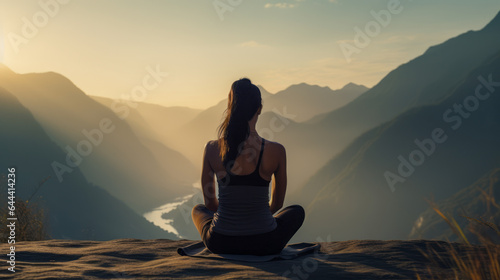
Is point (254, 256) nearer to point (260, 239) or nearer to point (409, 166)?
point (260, 239)

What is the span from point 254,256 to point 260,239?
0.23 m

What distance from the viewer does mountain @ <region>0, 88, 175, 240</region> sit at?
103688mm

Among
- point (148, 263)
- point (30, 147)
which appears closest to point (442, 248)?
point (148, 263)

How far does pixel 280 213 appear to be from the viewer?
5.14 m

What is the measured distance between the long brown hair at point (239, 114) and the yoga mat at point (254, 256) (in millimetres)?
1020

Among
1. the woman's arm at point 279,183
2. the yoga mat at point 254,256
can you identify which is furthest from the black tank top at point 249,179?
the yoga mat at point 254,256

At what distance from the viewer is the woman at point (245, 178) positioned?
4.64 metres

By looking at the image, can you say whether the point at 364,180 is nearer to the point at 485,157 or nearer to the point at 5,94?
the point at 485,157

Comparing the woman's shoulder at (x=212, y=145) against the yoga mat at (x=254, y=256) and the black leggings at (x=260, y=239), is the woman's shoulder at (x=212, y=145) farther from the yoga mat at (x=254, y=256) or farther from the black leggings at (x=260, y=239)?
the yoga mat at (x=254, y=256)

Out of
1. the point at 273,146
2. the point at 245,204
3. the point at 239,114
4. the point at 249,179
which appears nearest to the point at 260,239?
the point at 245,204

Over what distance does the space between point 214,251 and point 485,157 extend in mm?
138894

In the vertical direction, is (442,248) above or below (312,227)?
above

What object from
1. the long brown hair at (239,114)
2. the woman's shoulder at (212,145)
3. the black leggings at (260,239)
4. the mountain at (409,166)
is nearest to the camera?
the long brown hair at (239,114)

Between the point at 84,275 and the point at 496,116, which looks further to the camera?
the point at 496,116
